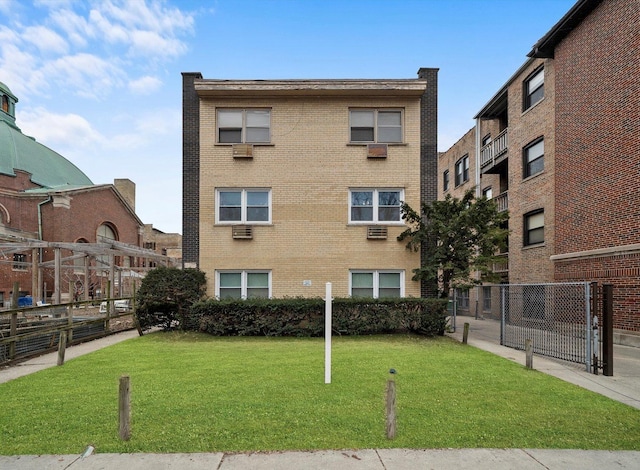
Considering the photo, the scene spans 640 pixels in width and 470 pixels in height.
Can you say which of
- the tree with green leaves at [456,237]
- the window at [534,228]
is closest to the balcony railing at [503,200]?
the window at [534,228]

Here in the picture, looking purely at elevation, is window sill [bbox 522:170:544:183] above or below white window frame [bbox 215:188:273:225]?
above

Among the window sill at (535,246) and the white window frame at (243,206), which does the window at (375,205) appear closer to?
the white window frame at (243,206)

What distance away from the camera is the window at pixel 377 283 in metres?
14.8

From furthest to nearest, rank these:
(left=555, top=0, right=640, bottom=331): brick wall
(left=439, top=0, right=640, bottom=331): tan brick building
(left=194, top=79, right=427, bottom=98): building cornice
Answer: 1. (left=194, top=79, right=427, bottom=98): building cornice
2. (left=439, top=0, right=640, bottom=331): tan brick building
3. (left=555, top=0, right=640, bottom=331): brick wall

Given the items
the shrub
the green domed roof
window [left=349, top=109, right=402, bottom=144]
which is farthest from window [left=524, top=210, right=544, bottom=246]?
the green domed roof

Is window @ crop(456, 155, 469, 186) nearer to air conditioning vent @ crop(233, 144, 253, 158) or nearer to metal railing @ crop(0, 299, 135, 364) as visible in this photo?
air conditioning vent @ crop(233, 144, 253, 158)

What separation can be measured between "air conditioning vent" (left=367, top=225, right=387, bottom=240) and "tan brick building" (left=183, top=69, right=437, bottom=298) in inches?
1.6

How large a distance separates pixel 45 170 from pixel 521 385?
156ft

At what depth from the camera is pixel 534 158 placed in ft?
60.6

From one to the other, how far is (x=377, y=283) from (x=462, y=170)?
16.9 meters

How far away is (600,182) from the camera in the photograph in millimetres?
13750

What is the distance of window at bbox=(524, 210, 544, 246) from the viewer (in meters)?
17.9

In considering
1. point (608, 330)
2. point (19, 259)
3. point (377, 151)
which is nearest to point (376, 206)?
point (377, 151)

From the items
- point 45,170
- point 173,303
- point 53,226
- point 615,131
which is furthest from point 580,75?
point 45,170
